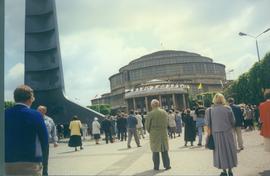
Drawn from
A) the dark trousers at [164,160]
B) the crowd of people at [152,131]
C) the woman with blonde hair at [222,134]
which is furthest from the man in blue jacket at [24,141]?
the dark trousers at [164,160]

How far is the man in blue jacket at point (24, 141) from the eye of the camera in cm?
462

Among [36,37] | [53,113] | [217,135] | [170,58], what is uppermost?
[170,58]

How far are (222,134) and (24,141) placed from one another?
16.8ft

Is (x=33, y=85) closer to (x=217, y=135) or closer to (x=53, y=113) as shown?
(x=53, y=113)

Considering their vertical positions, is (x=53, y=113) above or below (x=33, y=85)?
below

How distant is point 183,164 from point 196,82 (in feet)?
407

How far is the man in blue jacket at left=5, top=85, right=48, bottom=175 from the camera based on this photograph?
4.62 metres

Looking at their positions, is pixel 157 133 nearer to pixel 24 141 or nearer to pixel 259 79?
pixel 24 141

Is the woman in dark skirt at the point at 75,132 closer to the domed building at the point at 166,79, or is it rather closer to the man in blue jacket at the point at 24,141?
the man in blue jacket at the point at 24,141

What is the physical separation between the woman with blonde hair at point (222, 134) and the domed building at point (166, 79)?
109174 mm

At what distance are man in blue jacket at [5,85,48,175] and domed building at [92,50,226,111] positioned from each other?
114m

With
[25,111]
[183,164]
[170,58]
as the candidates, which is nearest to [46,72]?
[183,164]

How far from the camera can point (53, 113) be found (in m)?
45.2

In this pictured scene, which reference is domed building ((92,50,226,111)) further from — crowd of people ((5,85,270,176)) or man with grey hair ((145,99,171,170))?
man with grey hair ((145,99,171,170))
